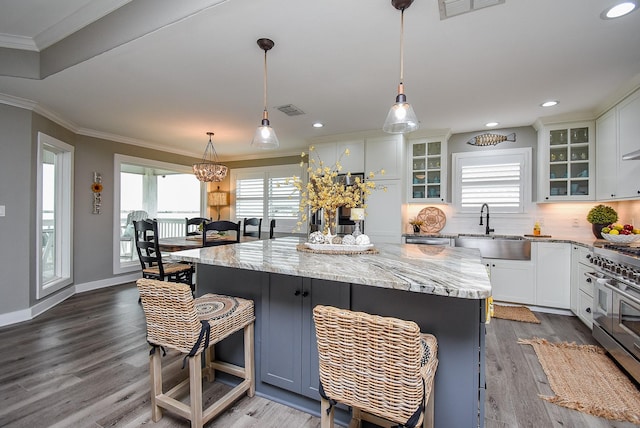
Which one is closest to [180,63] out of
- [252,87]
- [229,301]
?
[252,87]

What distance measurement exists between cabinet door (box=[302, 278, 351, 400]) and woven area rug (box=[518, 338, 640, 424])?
1.60 metres

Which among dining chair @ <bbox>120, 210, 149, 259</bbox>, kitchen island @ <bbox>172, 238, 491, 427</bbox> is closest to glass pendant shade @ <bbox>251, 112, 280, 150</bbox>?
kitchen island @ <bbox>172, 238, 491, 427</bbox>

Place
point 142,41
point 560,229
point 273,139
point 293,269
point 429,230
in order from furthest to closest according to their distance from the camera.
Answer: point 429,230, point 560,229, point 273,139, point 142,41, point 293,269

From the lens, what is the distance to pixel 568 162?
379 centimetres

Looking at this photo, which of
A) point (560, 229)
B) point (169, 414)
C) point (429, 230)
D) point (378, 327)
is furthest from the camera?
point (429, 230)

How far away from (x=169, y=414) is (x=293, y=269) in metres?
1.28

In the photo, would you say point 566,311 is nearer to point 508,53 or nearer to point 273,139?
point 508,53

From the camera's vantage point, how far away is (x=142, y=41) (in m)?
2.15

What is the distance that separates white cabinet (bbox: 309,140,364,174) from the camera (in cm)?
459

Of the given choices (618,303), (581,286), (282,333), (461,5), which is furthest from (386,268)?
(581,286)

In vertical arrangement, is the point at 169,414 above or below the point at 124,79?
below

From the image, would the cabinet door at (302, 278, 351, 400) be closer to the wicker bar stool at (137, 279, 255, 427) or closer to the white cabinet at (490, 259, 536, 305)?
the wicker bar stool at (137, 279, 255, 427)

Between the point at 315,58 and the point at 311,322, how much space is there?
2012 millimetres

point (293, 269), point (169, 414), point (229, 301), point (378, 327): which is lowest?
point (169, 414)
